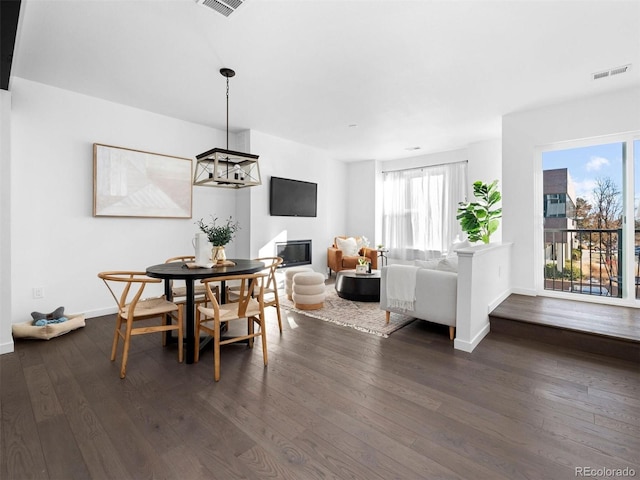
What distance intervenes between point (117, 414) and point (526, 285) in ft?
15.7

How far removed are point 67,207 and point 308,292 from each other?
3054 mm

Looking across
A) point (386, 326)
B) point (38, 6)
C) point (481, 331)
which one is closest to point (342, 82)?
point (38, 6)

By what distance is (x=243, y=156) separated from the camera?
2.98m

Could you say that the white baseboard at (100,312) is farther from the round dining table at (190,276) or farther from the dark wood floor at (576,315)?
the dark wood floor at (576,315)

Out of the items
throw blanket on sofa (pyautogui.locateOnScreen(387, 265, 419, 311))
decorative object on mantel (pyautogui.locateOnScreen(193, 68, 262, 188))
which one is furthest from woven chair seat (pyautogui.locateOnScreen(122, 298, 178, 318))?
throw blanket on sofa (pyautogui.locateOnScreen(387, 265, 419, 311))

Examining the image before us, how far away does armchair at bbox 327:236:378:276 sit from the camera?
632 cm

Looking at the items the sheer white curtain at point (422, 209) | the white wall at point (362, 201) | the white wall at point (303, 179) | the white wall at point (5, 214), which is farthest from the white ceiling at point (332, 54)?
the white wall at point (362, 201)

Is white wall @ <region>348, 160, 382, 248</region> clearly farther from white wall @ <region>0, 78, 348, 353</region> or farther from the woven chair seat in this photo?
the woven chair seat

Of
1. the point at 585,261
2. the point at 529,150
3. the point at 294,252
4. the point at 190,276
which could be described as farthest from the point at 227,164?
the point at 585,261

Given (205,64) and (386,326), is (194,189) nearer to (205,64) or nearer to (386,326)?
(205,64)

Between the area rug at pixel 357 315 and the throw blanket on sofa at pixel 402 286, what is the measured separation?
0.29 m

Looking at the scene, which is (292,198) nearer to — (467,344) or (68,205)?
(68,205)

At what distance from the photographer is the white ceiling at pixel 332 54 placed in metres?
2.27

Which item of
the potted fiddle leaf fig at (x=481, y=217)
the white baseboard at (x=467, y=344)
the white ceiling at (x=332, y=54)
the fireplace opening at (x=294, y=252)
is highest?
the white ceiling at (x=332, y=54)
